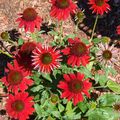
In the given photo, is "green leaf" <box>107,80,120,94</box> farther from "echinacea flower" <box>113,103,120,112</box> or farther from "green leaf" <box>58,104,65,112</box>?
"green leaf" <box>58,104,65,112</box>

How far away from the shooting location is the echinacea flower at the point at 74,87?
3552 millimetres

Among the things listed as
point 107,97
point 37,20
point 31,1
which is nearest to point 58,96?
point 107,97

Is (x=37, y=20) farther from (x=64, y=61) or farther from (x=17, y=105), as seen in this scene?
(x=17, y=105)

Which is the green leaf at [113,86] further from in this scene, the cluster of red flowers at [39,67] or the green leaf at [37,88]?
the green leaf at [37,88]

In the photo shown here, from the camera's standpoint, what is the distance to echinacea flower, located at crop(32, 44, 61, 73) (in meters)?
3.59

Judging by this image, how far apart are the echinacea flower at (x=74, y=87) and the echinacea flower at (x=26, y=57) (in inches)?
15.7

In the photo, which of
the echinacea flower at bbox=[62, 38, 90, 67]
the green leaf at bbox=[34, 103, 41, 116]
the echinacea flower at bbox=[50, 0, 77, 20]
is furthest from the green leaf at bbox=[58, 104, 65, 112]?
the echinacea flower at bbox=[50, 0, 77, 20]

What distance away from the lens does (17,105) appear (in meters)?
3.61

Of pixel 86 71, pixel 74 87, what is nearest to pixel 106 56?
pixel 86 71

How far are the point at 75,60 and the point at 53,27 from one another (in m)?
1.60

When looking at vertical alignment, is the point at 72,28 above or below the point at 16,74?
above

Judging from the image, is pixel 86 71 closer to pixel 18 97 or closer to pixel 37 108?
pixel 37 108

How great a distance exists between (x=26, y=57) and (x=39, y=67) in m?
0.32

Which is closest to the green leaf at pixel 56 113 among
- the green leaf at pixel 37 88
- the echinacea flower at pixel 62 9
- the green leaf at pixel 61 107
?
the green leaf at pixel 61 107
